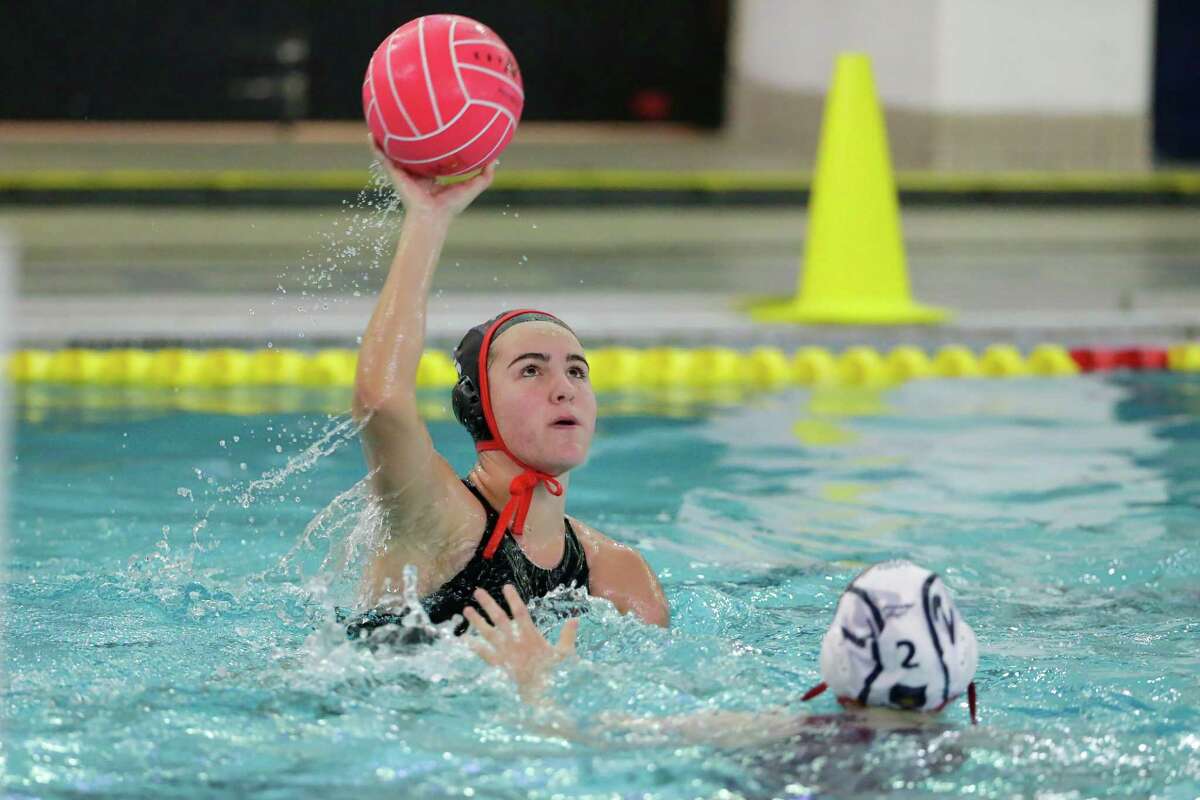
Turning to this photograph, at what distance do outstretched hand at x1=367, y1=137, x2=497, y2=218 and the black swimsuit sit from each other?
575 millimetres

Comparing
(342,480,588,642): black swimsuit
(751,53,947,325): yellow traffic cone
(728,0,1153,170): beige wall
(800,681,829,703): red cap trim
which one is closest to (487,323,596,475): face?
(342,480,588,642): black swimsuit

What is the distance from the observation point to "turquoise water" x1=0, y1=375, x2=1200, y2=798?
2783 millimetres

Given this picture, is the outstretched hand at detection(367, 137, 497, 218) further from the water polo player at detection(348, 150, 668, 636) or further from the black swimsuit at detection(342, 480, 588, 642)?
the black swimsuit at detection(342, 480, 588, 642)

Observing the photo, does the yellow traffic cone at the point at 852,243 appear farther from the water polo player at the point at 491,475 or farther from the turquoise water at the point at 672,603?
the water polo player at the point at 491,475

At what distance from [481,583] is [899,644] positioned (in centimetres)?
84

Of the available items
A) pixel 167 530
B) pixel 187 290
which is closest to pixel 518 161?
pixel 187 290

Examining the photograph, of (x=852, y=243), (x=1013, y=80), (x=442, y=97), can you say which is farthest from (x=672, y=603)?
(x=1013, y=80)

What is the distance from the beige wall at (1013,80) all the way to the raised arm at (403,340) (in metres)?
10.1

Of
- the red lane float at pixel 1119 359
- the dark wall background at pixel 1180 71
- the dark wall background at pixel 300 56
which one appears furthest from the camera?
the dark wall background at pixel 300 56

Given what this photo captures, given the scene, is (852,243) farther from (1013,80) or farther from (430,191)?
(1013,80)

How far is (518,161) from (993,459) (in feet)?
26.2

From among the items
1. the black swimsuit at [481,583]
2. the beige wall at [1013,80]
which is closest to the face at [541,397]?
the black swimsuit at [481,583]

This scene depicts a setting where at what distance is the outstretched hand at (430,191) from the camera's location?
277 cm

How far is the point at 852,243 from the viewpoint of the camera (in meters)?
7.45
